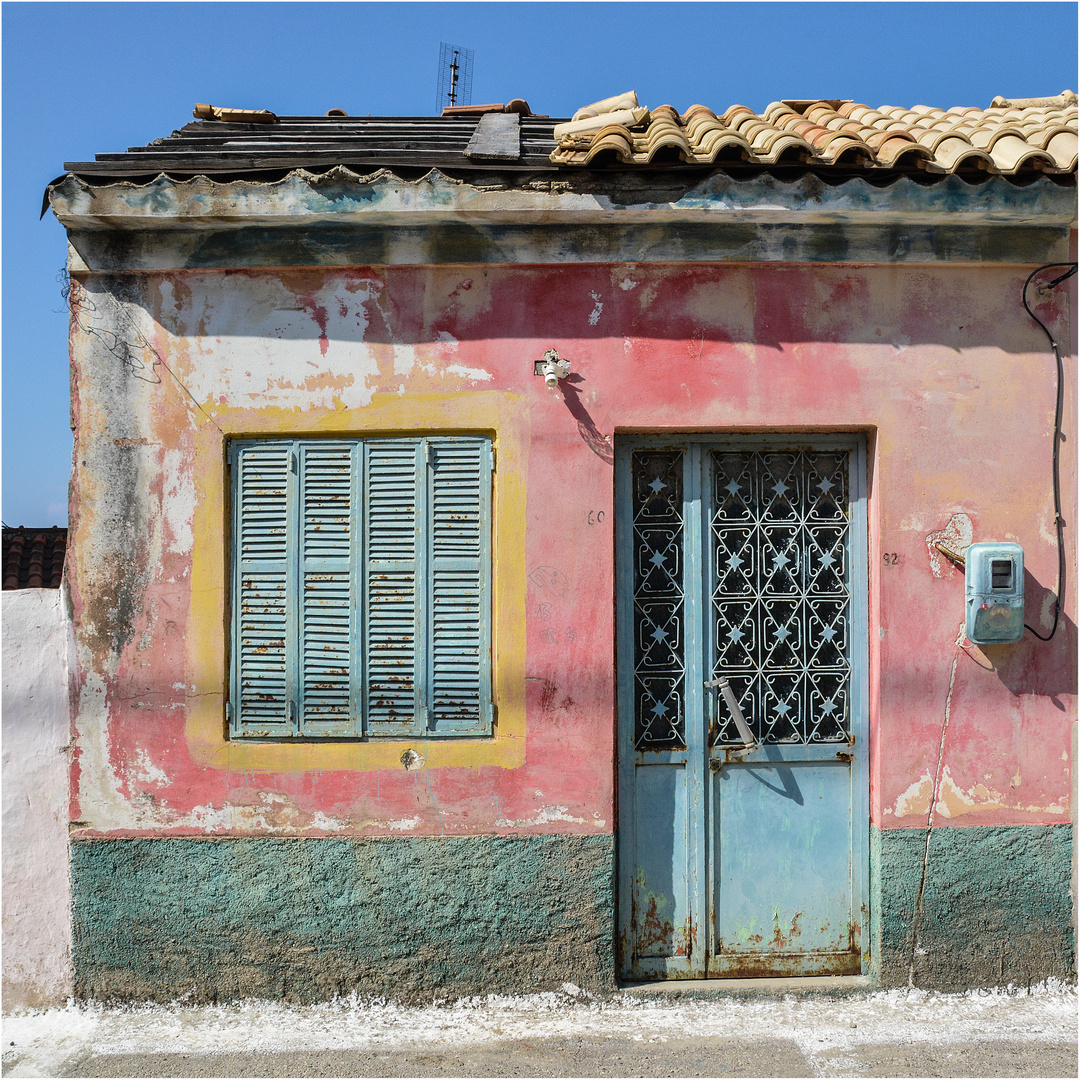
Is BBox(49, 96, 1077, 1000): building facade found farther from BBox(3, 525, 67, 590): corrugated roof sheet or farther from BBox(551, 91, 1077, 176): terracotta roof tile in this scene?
BBox(3, 525, 67, 590): corrugated roof sheet

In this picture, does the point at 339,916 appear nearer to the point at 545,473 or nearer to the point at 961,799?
the point at 545,473

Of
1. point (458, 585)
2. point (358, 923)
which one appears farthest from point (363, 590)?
point (358, 923)

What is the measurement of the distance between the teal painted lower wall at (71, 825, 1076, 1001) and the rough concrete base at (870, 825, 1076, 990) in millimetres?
1380

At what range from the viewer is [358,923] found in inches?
158

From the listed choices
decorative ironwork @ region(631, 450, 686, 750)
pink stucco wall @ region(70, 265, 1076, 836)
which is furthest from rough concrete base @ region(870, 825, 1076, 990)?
decorative ironwork @ region(631, 450, 686, 750)

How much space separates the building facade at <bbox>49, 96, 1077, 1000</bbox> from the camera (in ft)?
13.2

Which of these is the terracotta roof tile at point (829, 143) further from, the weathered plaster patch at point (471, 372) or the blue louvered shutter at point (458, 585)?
the blue louvered shutter at point (458, 585)

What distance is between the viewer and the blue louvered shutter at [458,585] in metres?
4.08

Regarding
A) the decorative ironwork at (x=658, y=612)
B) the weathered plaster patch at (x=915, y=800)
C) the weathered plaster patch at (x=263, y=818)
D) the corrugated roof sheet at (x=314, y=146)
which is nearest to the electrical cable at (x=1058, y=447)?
the weathered plaster patch at (x=915, y=800)

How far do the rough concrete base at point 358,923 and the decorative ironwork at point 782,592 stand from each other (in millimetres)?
1094

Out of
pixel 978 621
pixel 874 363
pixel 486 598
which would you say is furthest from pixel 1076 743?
pixel 486 598

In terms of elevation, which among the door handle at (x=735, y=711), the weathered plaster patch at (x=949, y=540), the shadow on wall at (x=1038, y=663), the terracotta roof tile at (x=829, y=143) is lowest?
the door handle at (x=735, y=711)

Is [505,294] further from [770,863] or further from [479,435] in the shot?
[770,863]

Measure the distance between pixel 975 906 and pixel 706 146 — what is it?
12.7 ft
